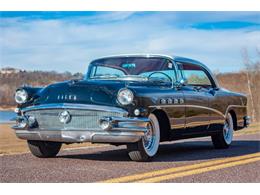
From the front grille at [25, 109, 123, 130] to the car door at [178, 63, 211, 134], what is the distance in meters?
1.56

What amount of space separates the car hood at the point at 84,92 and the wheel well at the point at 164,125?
0.47 m

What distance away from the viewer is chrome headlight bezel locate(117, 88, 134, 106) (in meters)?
6.71

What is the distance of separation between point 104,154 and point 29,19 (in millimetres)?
2250

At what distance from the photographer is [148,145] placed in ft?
23.0

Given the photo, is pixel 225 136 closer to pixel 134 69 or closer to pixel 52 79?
pixel 134 69

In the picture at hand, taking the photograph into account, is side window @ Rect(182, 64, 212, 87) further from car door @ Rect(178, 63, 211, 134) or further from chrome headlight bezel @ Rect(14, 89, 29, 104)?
chrome headlight bezel @ Rect(14, 89, 29, 104)

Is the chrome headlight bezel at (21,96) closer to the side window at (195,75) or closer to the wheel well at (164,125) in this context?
the wheel well at (164,125)

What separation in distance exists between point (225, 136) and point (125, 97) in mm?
3148

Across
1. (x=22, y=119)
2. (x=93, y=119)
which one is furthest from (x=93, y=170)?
(x=22, y=119)

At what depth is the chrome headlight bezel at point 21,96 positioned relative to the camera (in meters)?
7.18

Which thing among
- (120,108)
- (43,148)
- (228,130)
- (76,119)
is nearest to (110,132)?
(120,108)

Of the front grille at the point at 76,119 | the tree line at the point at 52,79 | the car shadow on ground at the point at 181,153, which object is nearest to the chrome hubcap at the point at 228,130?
the car shadow on ground at the point at 181,153


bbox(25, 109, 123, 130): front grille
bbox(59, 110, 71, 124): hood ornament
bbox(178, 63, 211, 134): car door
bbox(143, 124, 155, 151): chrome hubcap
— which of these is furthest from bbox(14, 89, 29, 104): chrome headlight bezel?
bbox(178, 63, 211, 134): car door
